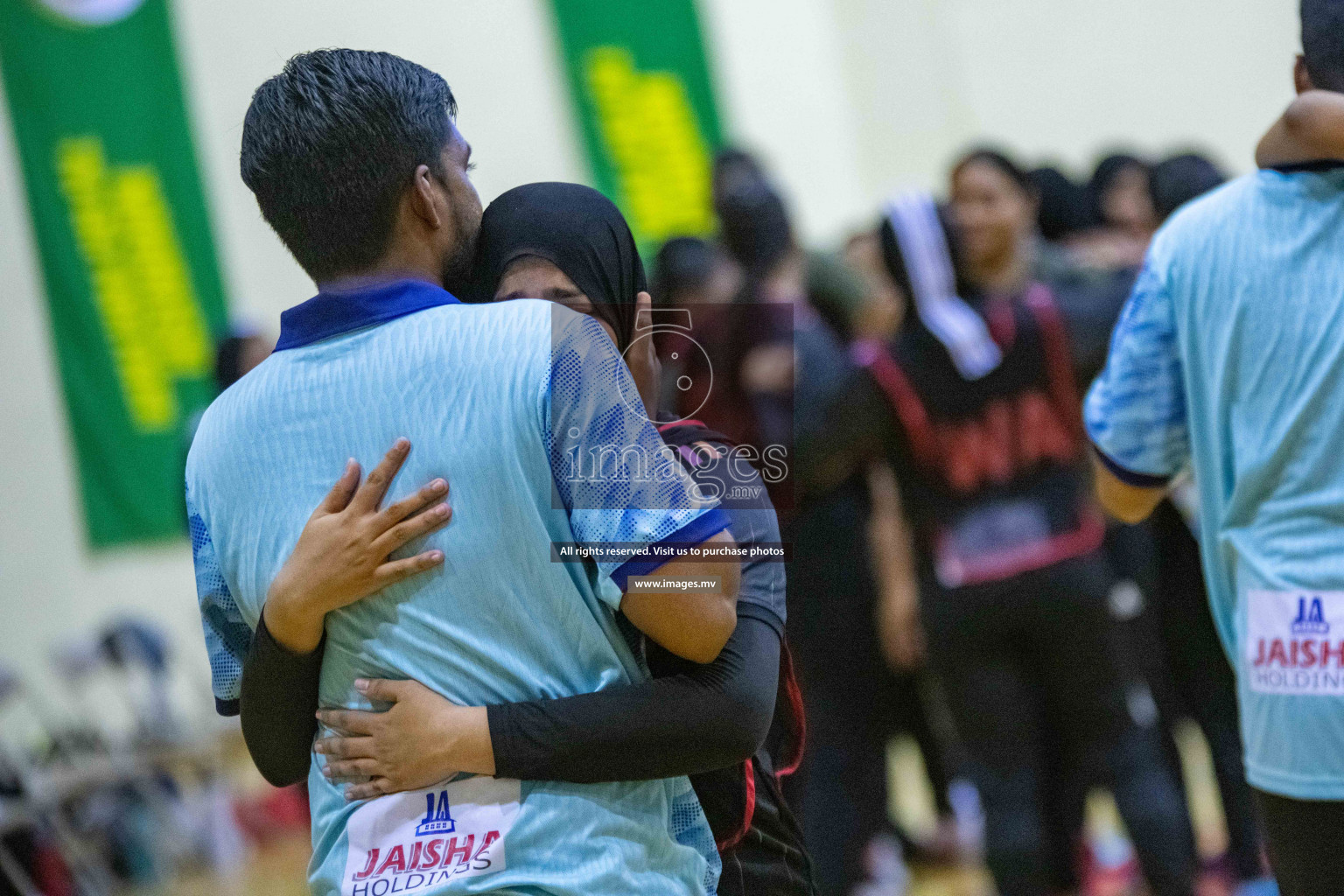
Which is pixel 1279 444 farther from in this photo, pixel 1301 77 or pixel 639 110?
pixel 639 110

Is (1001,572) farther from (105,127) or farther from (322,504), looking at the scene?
(105,127)

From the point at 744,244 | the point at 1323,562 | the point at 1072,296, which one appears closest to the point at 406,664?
the point at 1323,562

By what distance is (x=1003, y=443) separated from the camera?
9.30 feet

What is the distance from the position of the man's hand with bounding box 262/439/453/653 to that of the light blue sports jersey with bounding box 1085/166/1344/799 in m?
1.02

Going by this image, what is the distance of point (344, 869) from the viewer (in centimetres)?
107

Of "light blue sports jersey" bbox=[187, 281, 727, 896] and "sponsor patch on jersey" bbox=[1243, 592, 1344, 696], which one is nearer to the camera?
"light blue sports jersey" bbox=[187, 281, 727, 896]

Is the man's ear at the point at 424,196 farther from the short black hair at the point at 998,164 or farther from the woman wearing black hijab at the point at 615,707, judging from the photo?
the short black hair at the point at 998,164

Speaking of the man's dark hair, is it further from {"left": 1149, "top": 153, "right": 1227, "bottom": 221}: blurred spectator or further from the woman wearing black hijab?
{"left": 1149, "top": 153, "right": 1227, "bottom": 221}: blurred spectator

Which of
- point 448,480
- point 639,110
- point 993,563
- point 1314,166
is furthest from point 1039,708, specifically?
point 639,110

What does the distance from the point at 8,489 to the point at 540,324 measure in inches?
230

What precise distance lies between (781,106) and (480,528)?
7.07 meters

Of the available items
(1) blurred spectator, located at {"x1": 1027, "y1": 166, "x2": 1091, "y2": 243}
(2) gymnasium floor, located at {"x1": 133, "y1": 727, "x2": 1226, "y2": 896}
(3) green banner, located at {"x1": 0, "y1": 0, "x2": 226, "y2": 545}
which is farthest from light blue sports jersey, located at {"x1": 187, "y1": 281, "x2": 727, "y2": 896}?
(3) green banner, located at {"x1": 0, "y1": 0, "x2": 226, "y2": 545}

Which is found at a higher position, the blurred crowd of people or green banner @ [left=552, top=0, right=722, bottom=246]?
green banner @ [left=552, top=0, right=722, bottom=246]

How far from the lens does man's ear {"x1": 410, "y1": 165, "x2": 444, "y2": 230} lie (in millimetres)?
1072
